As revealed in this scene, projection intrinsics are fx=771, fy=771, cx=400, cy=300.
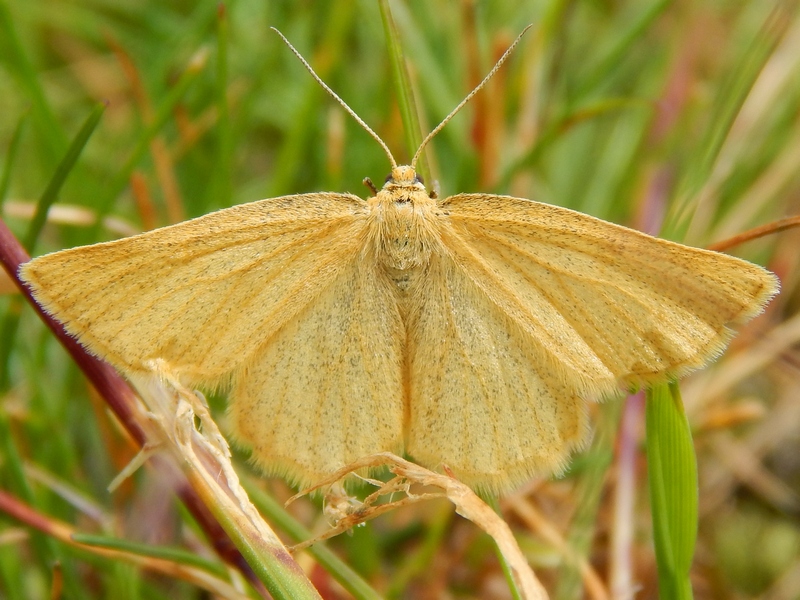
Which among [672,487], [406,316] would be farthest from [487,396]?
[672,487]

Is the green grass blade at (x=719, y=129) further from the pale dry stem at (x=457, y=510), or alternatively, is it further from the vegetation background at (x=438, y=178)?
the pale dry stem at (x=457, y=510)

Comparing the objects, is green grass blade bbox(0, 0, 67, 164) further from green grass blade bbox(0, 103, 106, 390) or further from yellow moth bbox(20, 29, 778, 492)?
yellow moth bbox(20, 29, 778, 492)

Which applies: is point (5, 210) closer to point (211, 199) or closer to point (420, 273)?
point (211, 199)

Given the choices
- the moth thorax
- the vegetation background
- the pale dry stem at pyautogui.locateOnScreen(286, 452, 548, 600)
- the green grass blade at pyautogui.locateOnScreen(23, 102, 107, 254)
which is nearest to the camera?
the pale dry stem at pyautogui.locateOnScreen(286, 452, 548, 600)

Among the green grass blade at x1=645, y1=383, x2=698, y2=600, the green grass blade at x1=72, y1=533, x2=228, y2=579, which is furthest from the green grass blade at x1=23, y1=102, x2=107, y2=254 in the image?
the green grass blade at x1=645, y1=383, x2=698, y2=600

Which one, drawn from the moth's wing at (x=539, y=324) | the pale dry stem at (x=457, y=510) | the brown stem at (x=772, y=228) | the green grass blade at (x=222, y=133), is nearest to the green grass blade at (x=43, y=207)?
the green grass blade at (x=222, y=133)

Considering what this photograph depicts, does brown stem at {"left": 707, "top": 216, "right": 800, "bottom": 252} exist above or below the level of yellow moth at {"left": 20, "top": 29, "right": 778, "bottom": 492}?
above

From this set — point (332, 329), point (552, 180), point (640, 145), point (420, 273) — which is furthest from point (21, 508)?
point (640, 145)
